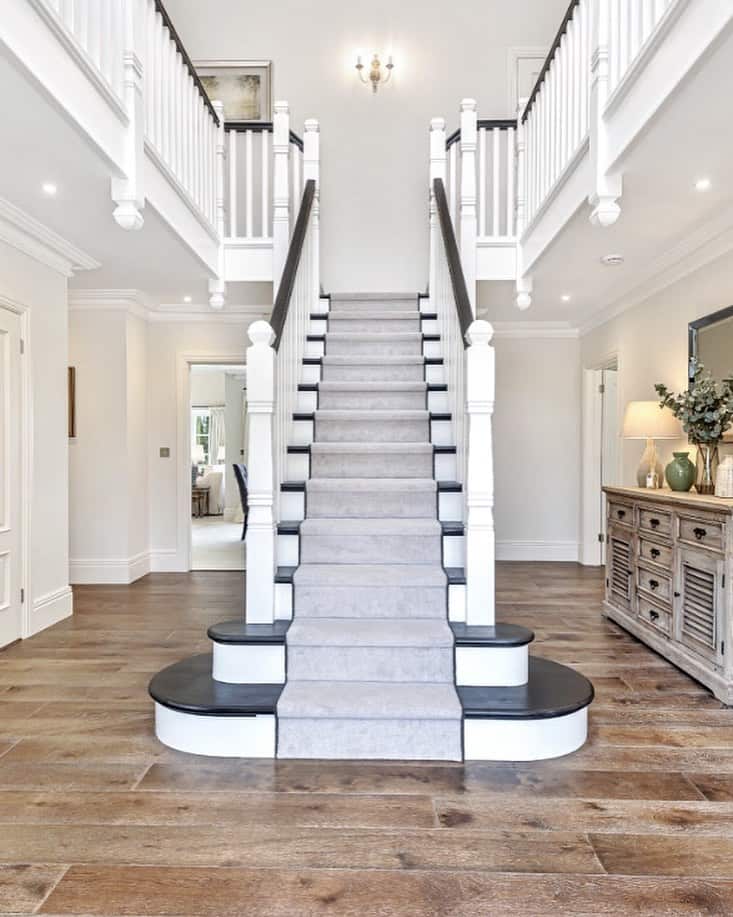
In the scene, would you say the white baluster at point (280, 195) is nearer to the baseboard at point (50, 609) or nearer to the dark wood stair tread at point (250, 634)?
the baseboard at point (50, 609)

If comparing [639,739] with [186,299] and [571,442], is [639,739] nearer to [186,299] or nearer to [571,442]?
[571,442]

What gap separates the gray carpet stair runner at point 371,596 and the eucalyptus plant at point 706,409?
143 cm

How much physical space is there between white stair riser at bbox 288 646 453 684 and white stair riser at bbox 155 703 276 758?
0.27 meters

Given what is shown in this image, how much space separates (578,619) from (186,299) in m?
4.09

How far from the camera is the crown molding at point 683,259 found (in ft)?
12.3

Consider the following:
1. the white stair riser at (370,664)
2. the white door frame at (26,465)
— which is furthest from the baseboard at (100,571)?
the white stair riser at (370,664)

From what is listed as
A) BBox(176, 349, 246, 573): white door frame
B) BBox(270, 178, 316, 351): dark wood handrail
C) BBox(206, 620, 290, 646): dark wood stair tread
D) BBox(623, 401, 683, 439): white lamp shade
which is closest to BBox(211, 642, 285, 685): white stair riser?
BBox(206, 620, 290, 646): dark wood stair tread

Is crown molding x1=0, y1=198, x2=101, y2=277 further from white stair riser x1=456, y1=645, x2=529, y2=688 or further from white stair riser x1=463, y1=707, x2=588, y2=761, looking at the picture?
white stair riser x1=463, y1=707, x2=588, y2=761

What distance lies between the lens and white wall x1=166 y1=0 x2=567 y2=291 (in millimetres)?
6367

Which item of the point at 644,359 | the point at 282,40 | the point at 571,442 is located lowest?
the point at 571,442

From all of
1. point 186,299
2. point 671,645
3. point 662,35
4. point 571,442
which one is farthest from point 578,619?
point 186,299

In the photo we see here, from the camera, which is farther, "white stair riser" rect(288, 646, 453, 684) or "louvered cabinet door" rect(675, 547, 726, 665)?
"louvered cabinet door" rect(675, 547, 726, 665)

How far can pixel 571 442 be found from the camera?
6.73 m

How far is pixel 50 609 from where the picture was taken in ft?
14.3
